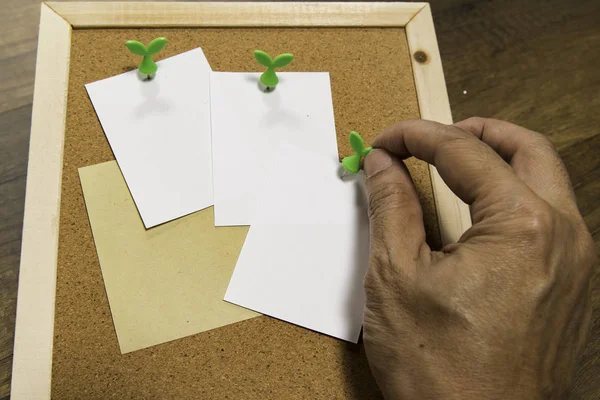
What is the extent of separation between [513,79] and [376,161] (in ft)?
1.38

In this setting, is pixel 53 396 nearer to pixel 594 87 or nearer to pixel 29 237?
pixel 29 237

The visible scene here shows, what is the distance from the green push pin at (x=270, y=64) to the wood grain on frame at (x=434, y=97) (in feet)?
0.66

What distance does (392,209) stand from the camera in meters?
0.50

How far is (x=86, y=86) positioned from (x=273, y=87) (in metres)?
0.25

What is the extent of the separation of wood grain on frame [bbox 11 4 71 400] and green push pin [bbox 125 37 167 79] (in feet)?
0.35

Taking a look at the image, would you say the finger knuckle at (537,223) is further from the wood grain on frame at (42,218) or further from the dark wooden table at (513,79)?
the wood grain on frame at (42,218)

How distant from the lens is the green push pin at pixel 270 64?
60cm

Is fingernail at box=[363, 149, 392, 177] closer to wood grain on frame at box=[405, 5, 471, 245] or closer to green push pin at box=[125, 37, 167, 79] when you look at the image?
wood grain on frame at box=[405, 5, 471, 245]

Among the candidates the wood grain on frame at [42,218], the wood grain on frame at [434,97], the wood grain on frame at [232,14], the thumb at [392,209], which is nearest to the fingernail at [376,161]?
the thumb at [392,209]

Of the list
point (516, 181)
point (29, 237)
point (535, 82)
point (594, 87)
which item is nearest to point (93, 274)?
point (29, 237)

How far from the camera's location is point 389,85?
0.67m

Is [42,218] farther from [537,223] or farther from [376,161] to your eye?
[537,223]

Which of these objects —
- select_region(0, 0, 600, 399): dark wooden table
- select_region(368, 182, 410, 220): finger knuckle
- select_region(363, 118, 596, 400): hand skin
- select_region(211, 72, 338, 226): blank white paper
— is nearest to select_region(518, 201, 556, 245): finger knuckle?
select_region(363, 118, 596, 400): hand skin

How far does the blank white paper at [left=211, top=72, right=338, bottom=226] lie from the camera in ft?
1.90
